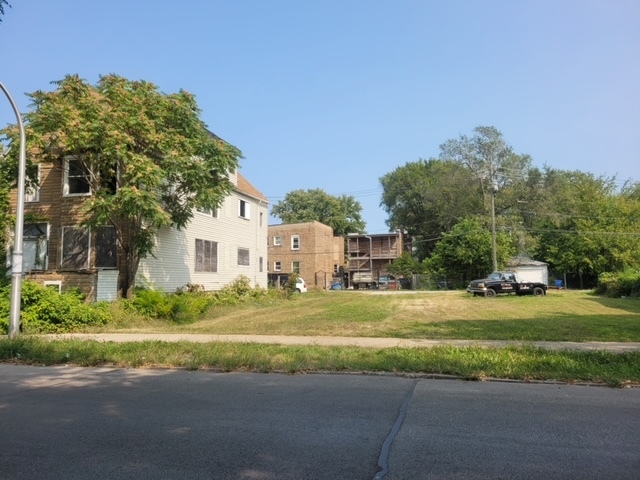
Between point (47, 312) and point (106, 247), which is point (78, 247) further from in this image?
point (47, 312)

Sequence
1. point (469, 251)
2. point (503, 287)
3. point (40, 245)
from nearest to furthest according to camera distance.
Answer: point (40, 245), point (503, 287), point (469, 251)

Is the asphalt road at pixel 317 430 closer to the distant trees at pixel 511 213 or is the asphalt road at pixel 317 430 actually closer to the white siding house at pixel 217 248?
the white siding house at pixel 217 248

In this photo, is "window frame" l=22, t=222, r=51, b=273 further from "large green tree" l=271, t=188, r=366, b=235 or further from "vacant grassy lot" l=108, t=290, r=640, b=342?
"large green tree" l=271, t=188, r=366, b=235

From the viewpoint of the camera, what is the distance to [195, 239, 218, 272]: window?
25842 mm

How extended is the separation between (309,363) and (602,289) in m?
36.6

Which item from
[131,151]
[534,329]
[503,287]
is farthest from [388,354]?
[503,287]

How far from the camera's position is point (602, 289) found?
38.6 meters

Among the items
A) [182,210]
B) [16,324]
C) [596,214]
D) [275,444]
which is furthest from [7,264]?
[596,214]

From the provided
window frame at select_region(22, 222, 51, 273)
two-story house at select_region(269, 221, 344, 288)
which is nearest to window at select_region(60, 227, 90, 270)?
window frame at select_region(22, 222, 51, 273)

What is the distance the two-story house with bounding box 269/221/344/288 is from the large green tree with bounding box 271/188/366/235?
23.0 metres

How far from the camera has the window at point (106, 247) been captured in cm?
2069

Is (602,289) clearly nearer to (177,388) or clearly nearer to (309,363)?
(309,363)

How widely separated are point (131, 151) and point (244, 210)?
13464mm

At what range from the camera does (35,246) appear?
69.6ft
